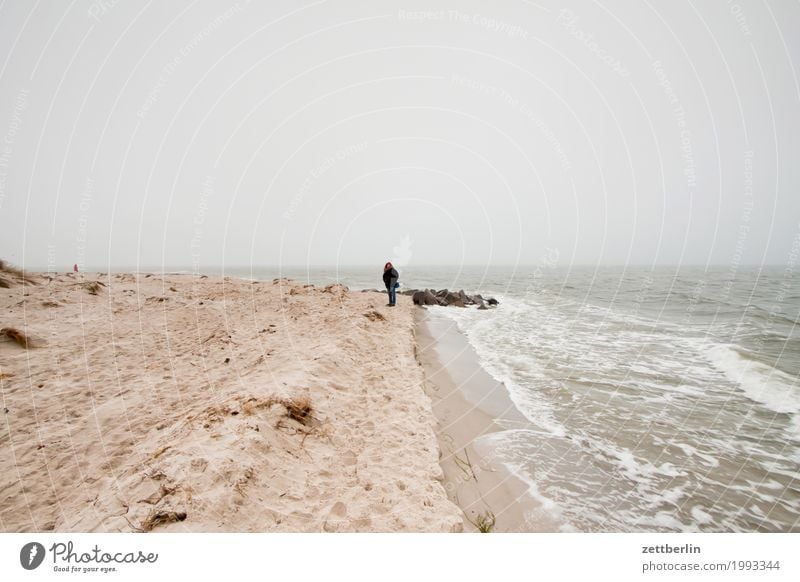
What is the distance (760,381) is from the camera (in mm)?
9203

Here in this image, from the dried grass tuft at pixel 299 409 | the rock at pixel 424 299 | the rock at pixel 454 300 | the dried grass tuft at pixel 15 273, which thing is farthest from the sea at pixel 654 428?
the dried grass tuft at pixel 15 273

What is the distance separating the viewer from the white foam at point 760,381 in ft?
25.6

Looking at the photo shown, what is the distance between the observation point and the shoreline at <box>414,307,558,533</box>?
385 cm

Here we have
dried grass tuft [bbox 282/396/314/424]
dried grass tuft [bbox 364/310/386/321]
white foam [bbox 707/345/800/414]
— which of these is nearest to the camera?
dried grass tuft [bbox 282/396/314/424]

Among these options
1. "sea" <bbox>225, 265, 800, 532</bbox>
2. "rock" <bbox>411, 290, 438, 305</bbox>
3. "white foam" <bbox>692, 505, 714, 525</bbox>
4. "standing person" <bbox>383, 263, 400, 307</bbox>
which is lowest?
"white foam" <bbox>692, 505, 714, 525</bbox>

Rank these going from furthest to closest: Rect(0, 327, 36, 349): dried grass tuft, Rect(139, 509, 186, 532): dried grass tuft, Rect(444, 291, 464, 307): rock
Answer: Rect(444, 291, 464, 307): rock < Rect(0, 327, 36, 349): dried grass tuft < Rect(139, 509, 186, 532): dried grass tuft

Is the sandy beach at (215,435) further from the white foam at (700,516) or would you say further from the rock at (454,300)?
the rock at (454,300)

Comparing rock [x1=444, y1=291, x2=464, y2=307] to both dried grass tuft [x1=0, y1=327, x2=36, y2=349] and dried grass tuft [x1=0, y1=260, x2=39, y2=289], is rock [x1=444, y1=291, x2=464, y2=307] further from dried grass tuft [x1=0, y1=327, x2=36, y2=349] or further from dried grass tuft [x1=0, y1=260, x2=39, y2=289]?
dried grass tuft [x1=0, y1=260, x2=39, y2=289]

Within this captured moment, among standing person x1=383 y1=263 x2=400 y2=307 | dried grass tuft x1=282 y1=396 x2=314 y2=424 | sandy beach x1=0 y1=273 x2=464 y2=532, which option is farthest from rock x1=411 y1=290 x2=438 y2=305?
dried grass tuft x1=282 y1=396 x2=314 y2=424

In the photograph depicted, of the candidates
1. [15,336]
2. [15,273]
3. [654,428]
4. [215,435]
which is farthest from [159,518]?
[15,273]

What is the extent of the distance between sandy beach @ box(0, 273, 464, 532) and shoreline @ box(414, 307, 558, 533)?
44 centimetres

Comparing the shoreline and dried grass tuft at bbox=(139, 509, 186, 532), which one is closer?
dried grass tuft at bbox=(139, 509, 186, 532)

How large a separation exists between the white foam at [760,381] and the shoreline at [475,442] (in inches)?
268

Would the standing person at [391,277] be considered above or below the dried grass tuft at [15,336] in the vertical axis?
above
